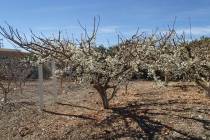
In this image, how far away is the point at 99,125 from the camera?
939cm

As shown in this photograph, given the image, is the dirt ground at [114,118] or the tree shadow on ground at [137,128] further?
the dirt ground at [114,118]

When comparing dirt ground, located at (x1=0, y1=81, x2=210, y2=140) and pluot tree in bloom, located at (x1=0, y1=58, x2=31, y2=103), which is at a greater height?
pluot tree in bloom, located at (x1=0, y1=58, x2=31, y2=103)

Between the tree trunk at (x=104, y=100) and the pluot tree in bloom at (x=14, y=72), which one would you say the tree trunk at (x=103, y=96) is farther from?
the pluot tree in bloom at (x=14, y=72)

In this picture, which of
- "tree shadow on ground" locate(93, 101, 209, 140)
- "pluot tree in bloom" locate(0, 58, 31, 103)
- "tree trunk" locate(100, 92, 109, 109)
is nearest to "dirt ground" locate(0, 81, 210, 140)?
"tree shadow on ground" locate(93, 101, 209, 140)

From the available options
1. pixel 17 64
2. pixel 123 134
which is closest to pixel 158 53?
pixel 123 134

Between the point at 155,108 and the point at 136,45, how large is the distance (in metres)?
1.54

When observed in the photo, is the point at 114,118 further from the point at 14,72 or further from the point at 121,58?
the point at 14,72

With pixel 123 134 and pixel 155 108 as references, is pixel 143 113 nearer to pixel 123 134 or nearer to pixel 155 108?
pixel 155 108

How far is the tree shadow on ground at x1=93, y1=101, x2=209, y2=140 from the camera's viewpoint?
28.0 ft

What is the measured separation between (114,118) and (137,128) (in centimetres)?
88

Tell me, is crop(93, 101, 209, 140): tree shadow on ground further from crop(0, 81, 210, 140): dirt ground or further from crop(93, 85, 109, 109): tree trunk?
crop(93, 85, 109, 109): tree trunk

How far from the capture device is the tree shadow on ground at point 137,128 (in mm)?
8523

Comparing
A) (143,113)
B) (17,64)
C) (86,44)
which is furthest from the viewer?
(17,64)

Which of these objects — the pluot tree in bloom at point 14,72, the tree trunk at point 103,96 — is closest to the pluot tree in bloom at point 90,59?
the tree trunk at point 103,96
